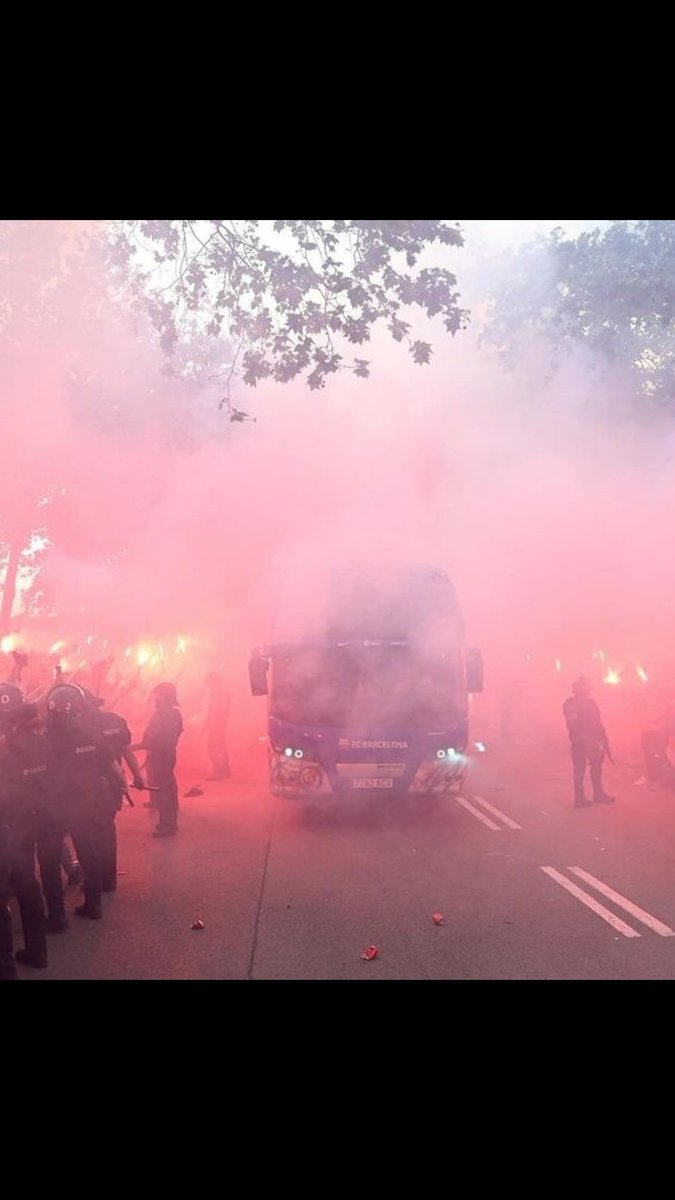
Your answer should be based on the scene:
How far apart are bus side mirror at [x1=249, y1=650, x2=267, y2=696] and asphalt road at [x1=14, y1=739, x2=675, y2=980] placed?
1243 millimetres

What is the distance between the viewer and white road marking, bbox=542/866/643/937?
211 inches

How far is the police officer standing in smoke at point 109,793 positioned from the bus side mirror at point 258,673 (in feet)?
6.50

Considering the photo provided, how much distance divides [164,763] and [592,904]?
3.88 metres

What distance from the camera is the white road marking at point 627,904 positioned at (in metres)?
5.36

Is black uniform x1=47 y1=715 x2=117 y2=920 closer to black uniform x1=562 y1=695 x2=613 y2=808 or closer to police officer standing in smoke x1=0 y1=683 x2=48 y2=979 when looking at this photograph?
police officer standing in smoke x1=0 y1=683 x2=48 y2=979

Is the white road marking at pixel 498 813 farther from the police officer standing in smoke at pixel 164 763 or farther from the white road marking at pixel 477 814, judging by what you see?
the police officer standing in smoke at pixel 164 763

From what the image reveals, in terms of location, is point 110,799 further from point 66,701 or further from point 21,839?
point 21,839

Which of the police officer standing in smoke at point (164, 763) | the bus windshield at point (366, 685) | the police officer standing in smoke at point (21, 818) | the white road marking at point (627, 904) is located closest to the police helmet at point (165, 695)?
the police officer standing in smoke at point (164, 763)

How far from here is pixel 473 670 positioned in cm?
839

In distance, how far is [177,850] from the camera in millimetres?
7461

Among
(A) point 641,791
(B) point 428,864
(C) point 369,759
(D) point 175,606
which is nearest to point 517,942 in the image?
(B) point 428,864

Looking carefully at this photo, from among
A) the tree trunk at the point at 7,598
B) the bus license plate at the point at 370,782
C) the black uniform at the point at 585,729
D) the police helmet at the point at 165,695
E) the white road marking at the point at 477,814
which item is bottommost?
the white road marking at the point at 477,814

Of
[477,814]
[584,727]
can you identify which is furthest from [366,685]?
[584,727]
